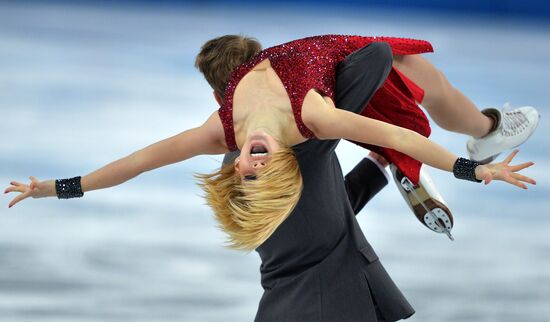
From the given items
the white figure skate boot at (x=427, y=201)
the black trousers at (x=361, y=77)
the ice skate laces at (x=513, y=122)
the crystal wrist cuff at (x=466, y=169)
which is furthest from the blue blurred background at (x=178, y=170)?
the crystal wrist cuff at (x=466, y=169)

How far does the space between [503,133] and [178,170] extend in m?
1.73

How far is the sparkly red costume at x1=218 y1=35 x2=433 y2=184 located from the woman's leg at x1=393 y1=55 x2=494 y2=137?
0.15 ft

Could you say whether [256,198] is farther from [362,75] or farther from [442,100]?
[442,100]

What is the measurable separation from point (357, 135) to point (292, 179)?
0.24 m

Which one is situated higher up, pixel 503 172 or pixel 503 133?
pixel 503 133

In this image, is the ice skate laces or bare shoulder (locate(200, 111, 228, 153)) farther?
the ice skate laces

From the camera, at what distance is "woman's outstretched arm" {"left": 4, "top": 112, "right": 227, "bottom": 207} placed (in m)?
3.47

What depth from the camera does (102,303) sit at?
4.03m

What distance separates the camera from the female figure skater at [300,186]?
3193 mm

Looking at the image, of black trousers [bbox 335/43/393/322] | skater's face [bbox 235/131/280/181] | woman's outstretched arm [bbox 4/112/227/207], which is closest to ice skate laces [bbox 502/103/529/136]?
black trousers [bbox 335/43/393/322]

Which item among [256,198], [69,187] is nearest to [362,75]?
[256,198]

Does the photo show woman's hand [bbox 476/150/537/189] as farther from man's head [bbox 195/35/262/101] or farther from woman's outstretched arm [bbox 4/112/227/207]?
man's head [bbox 195/35/262/101]

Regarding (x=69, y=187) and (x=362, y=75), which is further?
(x=69, y=187)

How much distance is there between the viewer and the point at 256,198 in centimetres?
320
